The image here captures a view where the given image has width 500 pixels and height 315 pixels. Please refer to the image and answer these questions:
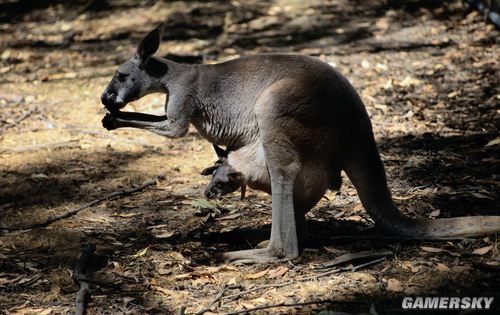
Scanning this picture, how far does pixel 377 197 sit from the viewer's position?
362cm

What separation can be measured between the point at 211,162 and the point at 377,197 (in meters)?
2.30

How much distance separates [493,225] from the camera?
349 cm

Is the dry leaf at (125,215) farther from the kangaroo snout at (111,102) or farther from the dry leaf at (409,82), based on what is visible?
the dry leaf at (409,82)

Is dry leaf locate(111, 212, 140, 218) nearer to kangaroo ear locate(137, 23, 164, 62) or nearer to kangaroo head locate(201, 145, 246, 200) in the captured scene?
kangaroo head locate(201, 145, 246, 200)

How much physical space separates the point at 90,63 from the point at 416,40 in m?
4.11

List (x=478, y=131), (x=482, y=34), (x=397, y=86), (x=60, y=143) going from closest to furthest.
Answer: (x=478, y=131) → (x=60, y=143) → (x=397, y=86) → (x=482, y=34)

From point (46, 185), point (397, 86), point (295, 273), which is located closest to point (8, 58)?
point (46, 185)

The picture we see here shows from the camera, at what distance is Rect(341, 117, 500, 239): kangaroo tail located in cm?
356

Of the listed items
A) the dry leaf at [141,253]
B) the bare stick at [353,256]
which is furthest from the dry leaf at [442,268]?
the dry leaf at [141,253]

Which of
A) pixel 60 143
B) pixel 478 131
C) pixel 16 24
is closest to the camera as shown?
pixel 478 131

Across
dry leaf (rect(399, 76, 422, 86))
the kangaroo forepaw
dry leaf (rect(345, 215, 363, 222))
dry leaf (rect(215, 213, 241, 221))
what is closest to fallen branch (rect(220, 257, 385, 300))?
dry leaf (rect(345, 215, 363, 222))

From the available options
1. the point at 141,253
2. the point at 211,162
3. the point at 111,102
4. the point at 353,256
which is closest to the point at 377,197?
the point at 353,256

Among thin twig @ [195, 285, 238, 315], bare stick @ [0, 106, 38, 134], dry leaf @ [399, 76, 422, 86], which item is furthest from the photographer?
dry leaf @ [399, 76, 422, 86]

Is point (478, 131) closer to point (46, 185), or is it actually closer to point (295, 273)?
point (295, 273)
